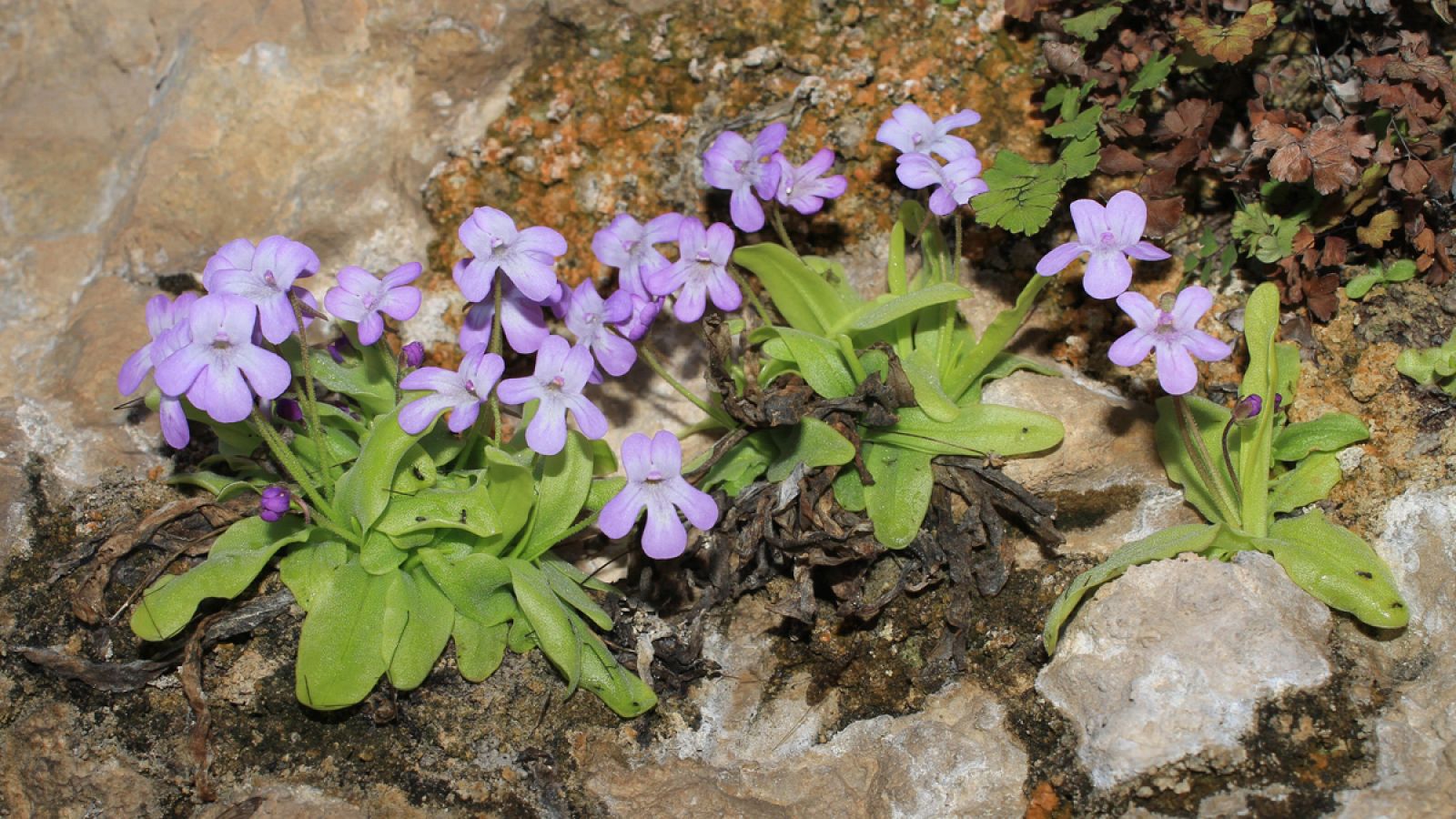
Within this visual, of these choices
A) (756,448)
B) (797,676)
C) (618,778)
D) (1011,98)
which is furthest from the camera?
(1011,98)

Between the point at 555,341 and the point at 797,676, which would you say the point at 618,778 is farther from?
the point at 555,341

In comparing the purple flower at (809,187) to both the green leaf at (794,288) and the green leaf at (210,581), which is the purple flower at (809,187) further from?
the green leaf at (210,581)

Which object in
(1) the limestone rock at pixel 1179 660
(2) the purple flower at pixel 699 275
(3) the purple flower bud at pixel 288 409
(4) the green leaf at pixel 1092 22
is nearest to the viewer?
(1) the limestone rock at pixel 1179 660

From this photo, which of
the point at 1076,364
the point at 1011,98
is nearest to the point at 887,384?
the point at 1076,364

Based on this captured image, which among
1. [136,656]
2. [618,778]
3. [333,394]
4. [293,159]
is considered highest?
[293,159]

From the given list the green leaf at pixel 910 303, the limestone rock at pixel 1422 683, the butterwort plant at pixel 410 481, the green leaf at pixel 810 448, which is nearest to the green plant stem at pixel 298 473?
the butterwort plant at pixel 410 481

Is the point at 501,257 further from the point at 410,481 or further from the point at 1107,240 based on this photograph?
the point at 1107,240
